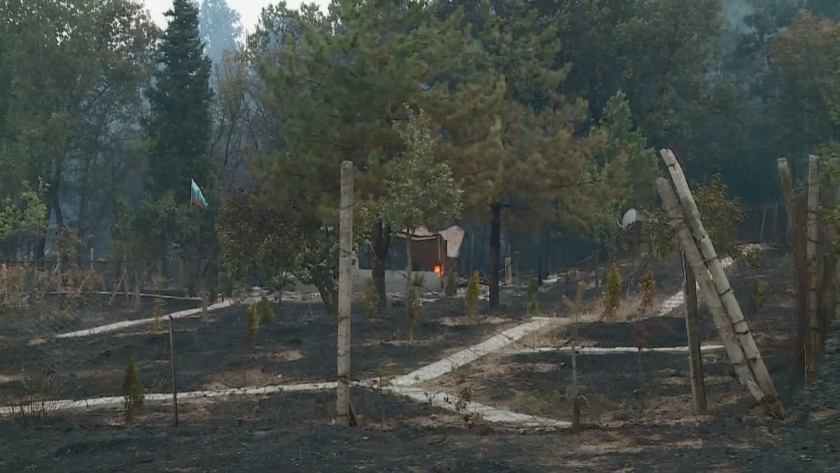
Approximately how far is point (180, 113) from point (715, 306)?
31300 mm

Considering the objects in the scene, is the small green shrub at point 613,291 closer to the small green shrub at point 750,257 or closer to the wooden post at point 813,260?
the wooden post at point 813,260

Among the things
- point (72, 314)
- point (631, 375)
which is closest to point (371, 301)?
point (72, 314)

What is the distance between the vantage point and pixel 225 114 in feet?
138

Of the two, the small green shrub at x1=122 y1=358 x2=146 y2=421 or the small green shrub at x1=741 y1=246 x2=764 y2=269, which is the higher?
the small green shrub at x1=741 y1=246 x2=764 y2=269

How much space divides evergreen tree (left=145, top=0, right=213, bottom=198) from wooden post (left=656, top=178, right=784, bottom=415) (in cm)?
2960

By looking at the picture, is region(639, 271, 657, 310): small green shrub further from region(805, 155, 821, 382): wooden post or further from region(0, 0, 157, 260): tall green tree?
region(0, 0, 157, 260): tall green tree

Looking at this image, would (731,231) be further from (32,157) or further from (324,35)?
(32,157)

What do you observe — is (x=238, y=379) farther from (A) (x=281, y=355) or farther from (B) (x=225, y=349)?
(B) (x=225, y=349)

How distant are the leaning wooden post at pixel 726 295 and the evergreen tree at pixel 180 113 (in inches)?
1168

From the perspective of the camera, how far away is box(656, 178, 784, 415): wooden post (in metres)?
7.09

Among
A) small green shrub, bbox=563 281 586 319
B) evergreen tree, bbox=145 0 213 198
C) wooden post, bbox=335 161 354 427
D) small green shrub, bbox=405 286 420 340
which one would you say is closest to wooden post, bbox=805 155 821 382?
wooden post, bbox=335 161 354 427

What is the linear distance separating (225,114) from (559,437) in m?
36.9

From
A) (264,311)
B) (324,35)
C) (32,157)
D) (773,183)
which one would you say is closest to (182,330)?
(264,311)

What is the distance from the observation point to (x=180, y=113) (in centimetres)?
3556
